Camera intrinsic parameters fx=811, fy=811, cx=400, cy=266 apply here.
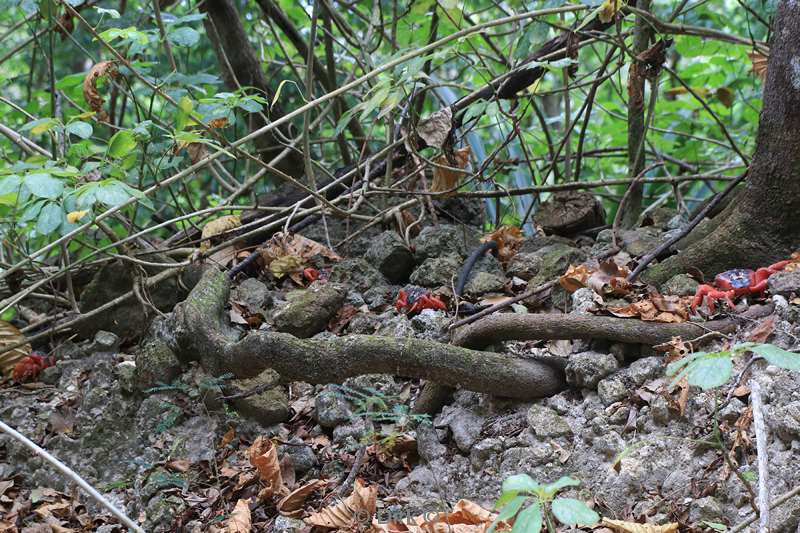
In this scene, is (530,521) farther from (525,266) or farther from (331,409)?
(525,266)

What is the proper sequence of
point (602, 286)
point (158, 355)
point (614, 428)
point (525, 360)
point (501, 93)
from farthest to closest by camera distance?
point (501, 93)
point (158, 355)
point (602, 286)
point (525, 360)
point (614, 428)

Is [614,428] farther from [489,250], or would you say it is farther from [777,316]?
[489,250]

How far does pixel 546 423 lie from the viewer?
3025mm

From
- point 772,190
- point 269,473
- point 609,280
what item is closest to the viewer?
point 269,473

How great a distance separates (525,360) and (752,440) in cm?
90

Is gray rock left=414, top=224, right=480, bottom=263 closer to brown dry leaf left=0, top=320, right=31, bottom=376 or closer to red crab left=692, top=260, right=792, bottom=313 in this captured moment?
red crab left=692, top=260, right=792, bottom=313

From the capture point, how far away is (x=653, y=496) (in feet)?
8.64

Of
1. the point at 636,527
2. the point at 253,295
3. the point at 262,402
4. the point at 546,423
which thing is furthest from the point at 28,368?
the point at 636,527

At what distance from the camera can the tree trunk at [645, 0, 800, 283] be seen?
3.24 metres

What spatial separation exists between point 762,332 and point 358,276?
2148 millimetres

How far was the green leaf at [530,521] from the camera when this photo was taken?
1.79 metres

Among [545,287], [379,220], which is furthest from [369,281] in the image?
[545,287]

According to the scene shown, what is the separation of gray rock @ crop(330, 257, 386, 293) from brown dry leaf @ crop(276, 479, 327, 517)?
1470mm

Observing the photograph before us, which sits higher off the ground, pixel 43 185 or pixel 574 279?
pixel 43 185
